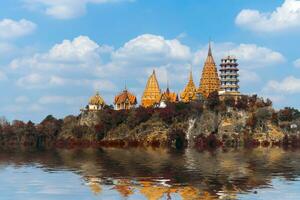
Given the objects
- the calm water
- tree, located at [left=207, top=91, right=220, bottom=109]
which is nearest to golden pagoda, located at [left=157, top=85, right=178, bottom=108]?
tree, located at [left=207, top=91, right=220, bottom=109]

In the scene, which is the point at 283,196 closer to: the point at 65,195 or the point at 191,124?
the point at 65,195

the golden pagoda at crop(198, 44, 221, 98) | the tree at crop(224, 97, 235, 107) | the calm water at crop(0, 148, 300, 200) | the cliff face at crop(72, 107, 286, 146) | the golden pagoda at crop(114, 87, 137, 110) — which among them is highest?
the golden pagoda at crop(198, 44, 221, 98)

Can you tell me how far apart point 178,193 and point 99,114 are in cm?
10370

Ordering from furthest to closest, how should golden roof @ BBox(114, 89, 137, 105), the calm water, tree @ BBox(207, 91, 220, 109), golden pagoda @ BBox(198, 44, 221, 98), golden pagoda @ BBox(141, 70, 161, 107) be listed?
golden roof @ BBox(114, 89, 137, 105) < golden pagoda @ BBox(141, 70, 161, 107) < golden pagoda @ BBox(198, 44, 221, 98) < tree @ BBox(207, 91, 220, 109) < the calm water

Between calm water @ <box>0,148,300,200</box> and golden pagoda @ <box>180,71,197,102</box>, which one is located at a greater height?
golden pagoda @ <box>180,71,197,102</box>

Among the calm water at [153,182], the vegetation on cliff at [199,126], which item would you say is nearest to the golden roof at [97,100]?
the vegetation on cliff at [199,126]

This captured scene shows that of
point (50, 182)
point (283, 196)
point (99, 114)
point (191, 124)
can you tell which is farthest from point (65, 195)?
point (99, 114)

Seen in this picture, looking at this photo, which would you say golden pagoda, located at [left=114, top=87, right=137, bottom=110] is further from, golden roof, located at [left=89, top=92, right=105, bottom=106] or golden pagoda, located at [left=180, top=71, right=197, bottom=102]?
golden pagoda, located at [left=180, top=71, right=197, bottom=102]

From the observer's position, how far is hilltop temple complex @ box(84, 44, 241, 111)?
422 ft

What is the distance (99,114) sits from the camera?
13738 centimetres

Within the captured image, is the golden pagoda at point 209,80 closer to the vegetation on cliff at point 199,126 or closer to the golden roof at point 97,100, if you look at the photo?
the vegetation on cliff at point 199,126

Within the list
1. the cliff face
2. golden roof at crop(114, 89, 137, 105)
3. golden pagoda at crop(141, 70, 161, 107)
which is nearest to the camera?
the cliff face

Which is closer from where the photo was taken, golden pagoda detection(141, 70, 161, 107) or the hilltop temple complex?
the hilltop temple complex

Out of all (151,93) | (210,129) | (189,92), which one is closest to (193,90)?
(189,92)
